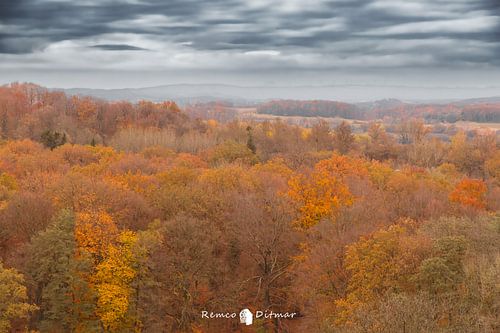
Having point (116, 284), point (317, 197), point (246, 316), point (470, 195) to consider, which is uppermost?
point (317, 197)

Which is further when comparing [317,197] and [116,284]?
[317,197]

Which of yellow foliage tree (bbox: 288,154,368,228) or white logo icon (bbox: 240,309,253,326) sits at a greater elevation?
yellow foliage tree (bbox: 288,154,368,228)

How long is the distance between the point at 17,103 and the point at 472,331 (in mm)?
134857

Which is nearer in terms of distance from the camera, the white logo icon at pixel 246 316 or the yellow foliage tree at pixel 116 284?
the yellow foliage tree at pixel 116 284

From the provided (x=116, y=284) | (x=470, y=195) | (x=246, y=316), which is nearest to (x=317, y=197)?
(x=246, y=316)

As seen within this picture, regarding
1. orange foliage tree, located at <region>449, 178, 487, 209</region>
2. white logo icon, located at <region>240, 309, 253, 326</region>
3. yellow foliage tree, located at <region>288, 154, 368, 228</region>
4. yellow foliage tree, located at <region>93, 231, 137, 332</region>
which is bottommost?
white logo icon, located at <region>240, 309, 253, 326</region>

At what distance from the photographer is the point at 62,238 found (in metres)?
36.2

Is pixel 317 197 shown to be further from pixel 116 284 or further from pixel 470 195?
pixel 470 195

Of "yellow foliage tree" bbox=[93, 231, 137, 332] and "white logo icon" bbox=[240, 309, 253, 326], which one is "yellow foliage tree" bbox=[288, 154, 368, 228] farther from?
"yellow foliage tree" bbox=[93, 231, 137, 332]

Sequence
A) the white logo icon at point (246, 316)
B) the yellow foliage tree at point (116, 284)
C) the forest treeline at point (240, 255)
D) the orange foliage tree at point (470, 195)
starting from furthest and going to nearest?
the orange foliage tree at point (470, 195) → the white logo icon at point (246, 316) → the yellow foliage tree at point (116, 284) → the forest treeline at point (240, 255)

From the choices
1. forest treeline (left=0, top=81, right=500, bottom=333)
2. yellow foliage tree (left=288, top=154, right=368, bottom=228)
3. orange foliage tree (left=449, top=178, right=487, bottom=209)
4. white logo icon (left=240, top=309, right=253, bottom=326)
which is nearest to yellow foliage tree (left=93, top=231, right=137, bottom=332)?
forest treeline (left=0, top=81, right=500, bottom=333)

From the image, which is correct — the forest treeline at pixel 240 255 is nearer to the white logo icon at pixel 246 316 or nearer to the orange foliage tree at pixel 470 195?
the orange foliage tree at pixel 470 195

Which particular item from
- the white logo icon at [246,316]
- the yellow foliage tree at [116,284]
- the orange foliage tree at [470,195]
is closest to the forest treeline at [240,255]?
the yellow foliage tree at [116,284]

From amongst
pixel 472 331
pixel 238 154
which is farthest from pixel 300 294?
pixel 238 154
